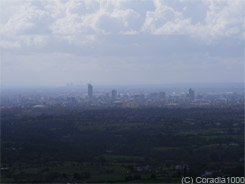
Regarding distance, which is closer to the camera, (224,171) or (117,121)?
(224,171)

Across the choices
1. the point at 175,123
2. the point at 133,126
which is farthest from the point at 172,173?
the point at 175,123

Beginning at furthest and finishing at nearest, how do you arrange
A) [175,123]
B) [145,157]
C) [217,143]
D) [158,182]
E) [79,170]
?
[175,123]
[217,143]
[145,157]
[79,170]
[158,182]

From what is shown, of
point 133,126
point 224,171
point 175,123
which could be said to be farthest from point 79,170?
point 175,123

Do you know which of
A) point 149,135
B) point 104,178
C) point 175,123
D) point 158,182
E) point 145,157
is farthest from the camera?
point 175,123

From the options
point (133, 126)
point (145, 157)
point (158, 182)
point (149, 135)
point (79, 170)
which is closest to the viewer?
point (158, 182)

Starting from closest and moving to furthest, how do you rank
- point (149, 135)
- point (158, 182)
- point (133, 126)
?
point (158, 182), point (149, 135), point (133, 126)

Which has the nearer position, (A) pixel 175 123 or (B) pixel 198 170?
(B) pixel 198 170

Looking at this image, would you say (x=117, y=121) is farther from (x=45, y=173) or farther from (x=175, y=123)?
(x=45, y=173)

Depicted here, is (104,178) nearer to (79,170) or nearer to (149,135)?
(79,170)

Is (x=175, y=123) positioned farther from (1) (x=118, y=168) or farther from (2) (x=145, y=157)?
(1) (x=118, y=168)
